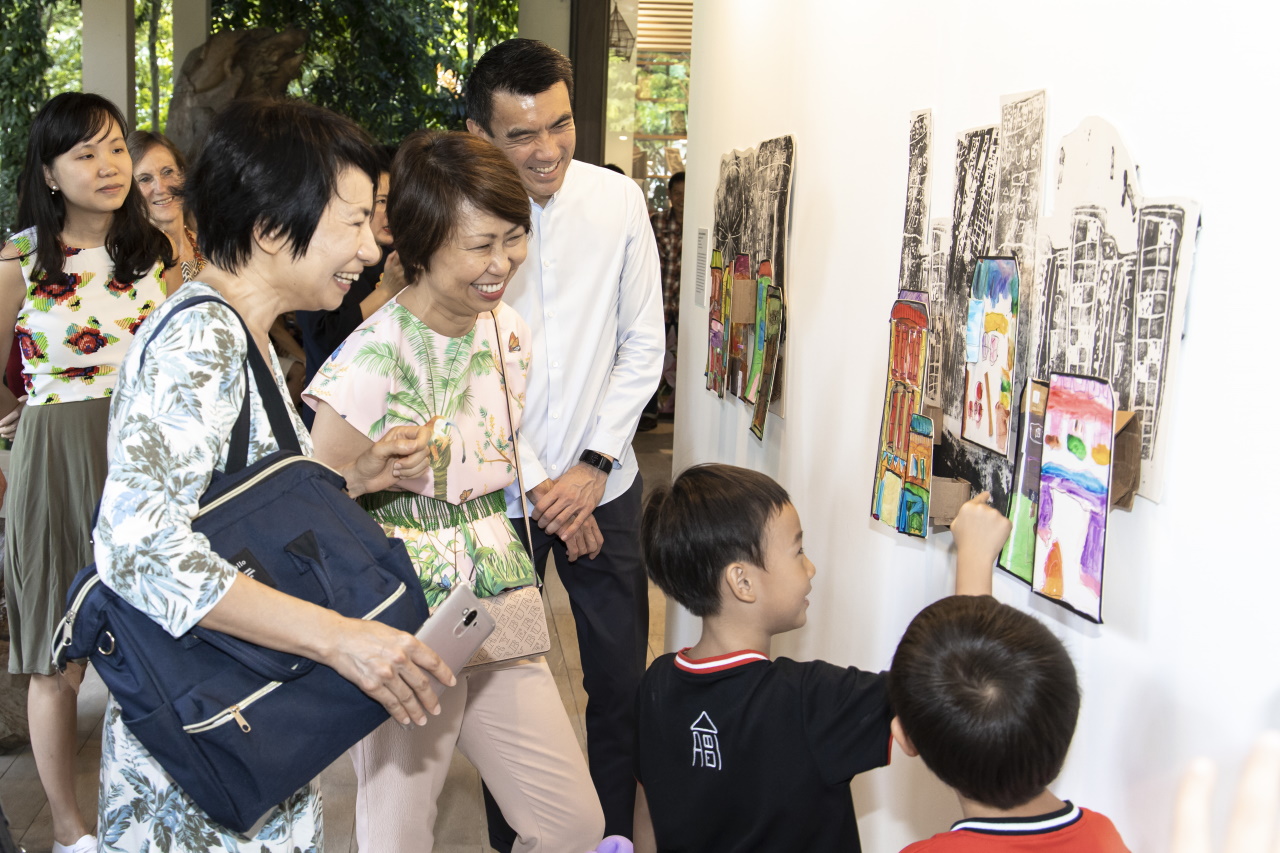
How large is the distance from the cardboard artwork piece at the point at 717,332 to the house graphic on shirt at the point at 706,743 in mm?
1841

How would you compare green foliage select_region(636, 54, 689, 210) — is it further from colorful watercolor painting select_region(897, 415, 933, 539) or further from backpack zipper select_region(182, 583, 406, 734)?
backpack zipper select_region(182, 583, 406, 734)

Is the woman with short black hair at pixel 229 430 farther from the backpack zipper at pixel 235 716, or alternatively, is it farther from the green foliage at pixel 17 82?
the green foliage at pixel 17 82

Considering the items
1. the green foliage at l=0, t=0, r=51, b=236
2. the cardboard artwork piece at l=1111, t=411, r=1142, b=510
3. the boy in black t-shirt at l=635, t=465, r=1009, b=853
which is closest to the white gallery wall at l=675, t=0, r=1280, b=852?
the cardboard artwork piece at l=1111, t=411, r=1142, b=510

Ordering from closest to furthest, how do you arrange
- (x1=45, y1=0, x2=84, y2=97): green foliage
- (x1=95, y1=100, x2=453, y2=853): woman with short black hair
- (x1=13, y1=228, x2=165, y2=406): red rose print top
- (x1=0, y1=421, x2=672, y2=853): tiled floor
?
(x1=95, y1=100, x2=453, y2=853): woman with short black hair < (x1=13, y1=228, x2=165, y2=406): red rose print top < (x1=0, y1=421, x2=672, y2=853): tiled floor < (x1=45, y1=0, x2=84, y2=97): green foliage

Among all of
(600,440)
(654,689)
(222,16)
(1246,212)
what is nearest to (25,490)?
(600,440)

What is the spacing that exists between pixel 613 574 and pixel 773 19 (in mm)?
1482

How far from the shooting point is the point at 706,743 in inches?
63.4

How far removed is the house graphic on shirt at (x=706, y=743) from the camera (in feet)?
5.26

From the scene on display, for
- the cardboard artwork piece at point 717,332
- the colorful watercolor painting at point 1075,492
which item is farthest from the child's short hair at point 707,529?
the cardboard artwork piece at point 717,332

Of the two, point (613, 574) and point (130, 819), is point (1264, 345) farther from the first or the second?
point (613, 574)

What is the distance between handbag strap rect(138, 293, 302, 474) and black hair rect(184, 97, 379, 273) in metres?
0.13

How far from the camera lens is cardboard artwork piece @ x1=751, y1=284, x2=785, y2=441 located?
2.77 metres

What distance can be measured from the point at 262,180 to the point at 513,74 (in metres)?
1.17

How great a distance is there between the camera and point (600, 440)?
2.74 meters
